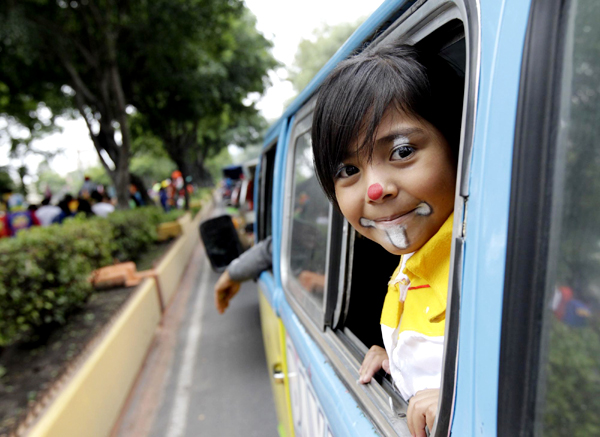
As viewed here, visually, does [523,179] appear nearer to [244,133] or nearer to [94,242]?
[94,242]

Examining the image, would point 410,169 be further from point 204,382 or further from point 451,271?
point 204,382

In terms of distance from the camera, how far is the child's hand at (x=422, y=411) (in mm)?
771

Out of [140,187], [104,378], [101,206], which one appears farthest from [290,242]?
[140,187]

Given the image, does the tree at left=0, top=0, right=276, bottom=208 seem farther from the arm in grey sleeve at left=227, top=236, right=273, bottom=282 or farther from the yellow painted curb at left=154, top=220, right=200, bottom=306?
the arm in grey sleeve at left=227, top=236, right=273, bottom=282

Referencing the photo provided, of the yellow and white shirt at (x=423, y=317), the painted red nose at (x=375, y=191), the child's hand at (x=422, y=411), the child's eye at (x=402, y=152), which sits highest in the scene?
the child's eye at (x=402, y=152)

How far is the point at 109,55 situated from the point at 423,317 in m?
9.46

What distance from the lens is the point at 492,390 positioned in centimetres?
57

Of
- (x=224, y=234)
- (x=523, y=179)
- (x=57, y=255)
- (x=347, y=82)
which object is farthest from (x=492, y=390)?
(x=57, y=255)

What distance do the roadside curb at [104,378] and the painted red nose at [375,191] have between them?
255 centimetres

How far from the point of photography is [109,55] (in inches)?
337

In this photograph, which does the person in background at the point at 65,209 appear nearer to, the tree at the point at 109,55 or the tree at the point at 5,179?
the tree at the point at 109,55

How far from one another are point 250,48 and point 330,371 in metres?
14.0

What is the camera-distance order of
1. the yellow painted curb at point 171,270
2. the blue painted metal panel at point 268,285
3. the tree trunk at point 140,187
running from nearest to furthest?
1. the blue painted metal panel at point 268,285
2. the yellow painted curb at point 171,270
3. the tree trunk at point 140,187

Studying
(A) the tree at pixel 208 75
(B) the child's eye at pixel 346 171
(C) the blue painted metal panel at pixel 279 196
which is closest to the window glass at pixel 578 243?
(B) the child's eye at pixel 346 171
